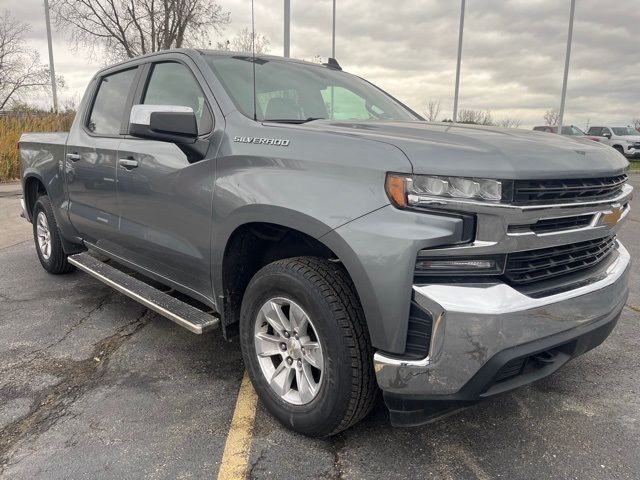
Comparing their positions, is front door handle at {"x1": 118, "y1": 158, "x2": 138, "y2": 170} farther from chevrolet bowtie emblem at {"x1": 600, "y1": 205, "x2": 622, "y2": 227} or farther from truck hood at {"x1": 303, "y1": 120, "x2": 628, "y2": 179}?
chevrolet bowtie emblem at {"x1": 600, "y1": 205, "x2": 622, "y2": 227}

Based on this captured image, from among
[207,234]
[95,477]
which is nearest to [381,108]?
[207,234]

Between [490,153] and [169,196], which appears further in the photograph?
[169,196]

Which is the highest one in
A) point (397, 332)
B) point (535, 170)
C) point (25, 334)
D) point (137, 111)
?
point (137, 111)

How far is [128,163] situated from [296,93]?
1.26 metres

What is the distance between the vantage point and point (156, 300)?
340 centimetres

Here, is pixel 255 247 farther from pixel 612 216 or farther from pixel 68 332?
pixel 68 332

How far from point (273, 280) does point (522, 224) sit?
1.16 m

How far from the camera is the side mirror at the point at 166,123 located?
9.27 ft

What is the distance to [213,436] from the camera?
2607 millimetres

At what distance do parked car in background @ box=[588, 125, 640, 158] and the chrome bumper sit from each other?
1095 inches

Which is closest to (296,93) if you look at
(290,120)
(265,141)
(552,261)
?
(290,120)

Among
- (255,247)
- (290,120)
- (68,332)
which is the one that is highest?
(290,120)

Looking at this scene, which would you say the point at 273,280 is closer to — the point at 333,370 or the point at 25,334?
the point at 333,370

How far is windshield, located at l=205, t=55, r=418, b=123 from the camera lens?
3.10 m
